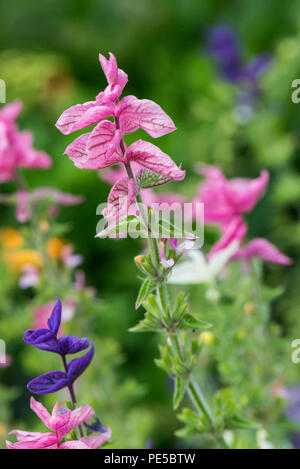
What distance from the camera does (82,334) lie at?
63 cm

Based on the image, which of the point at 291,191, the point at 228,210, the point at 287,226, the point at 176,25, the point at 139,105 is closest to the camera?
the point at 139,105

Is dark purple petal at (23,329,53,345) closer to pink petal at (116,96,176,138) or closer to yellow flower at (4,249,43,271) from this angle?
pink petal at (116,96,176,138)

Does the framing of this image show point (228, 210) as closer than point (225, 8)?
Yes

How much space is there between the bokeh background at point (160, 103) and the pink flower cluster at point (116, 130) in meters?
0.32

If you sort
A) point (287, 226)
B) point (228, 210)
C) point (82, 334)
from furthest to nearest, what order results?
1. point (287, 226)
2. point (82, 334)
3. point (228, 210)

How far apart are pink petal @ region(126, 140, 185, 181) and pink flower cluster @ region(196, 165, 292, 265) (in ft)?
0.65

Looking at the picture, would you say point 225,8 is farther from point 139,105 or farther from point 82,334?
point 139,105

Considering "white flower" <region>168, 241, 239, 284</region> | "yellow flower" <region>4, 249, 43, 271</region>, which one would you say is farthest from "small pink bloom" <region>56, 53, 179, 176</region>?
"yellow flower" <region>4, 249, 43, 271</region>

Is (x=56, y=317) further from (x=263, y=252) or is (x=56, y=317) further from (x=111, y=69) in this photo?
(x=263, y=252)

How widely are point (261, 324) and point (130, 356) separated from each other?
0.61 m

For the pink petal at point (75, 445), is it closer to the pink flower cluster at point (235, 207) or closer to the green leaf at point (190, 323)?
the green leaf at point (190, 323)

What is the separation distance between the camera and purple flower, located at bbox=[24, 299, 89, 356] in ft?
1.00

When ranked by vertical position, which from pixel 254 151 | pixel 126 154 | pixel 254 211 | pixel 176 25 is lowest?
pixel 126 154

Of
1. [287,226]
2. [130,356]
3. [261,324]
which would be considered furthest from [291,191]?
[261,324]
